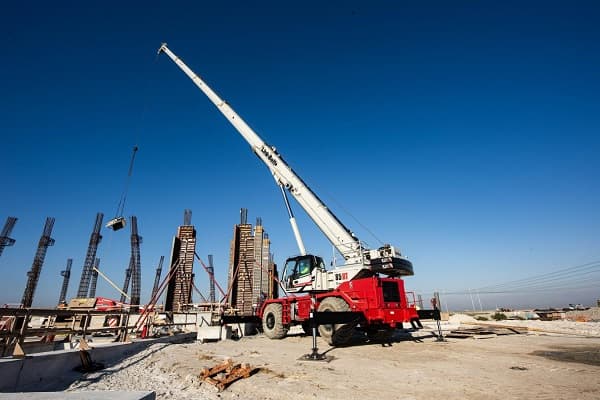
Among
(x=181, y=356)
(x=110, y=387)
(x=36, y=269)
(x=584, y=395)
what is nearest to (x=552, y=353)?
(x=584, y=395)

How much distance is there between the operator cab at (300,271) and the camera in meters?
12.2

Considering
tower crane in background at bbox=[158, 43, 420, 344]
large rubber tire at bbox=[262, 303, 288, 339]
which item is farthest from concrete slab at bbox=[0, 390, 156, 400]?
large rubber tire at bbox=[262, 303, 288, 339]

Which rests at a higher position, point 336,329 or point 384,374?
point 336,329

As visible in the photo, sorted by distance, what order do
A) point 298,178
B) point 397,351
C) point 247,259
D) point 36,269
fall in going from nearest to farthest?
point 397,351 < point 298,178 < point 247,259 < point 36,269

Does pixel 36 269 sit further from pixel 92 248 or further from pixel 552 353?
pixel 552 353

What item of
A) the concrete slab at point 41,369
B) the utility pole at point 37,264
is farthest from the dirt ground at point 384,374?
the utility pole at point 37,264

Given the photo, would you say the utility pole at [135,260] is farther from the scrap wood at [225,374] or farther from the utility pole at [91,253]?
the scrap wood at [225,374]

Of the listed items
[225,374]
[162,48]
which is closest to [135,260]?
[162,48]

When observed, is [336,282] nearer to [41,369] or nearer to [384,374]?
[384,374]

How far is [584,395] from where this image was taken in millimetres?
4430

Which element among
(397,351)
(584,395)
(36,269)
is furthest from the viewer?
(36,269)

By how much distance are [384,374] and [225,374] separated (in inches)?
121

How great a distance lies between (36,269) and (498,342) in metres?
50.4

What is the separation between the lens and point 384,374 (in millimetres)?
5984
